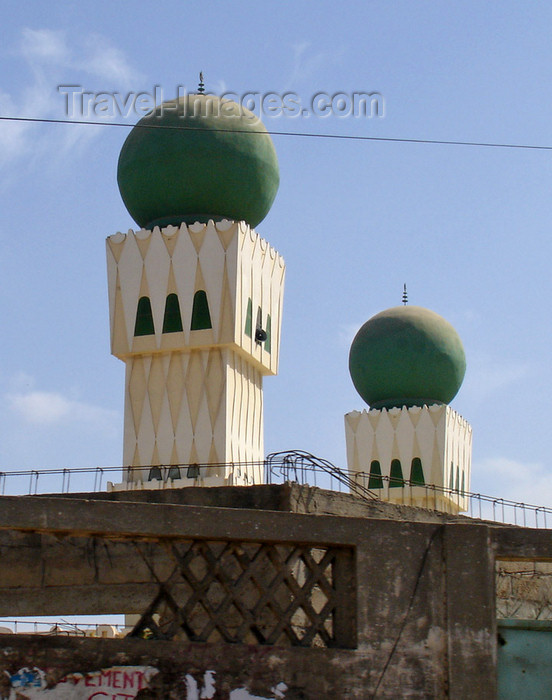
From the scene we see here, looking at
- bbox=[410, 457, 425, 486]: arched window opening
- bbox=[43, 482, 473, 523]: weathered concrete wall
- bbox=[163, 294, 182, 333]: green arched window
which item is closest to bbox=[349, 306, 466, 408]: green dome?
bbox=[410, 457, 425, 486]: arched window opening

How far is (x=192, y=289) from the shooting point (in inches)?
995

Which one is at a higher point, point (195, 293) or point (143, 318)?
point (195, 293)

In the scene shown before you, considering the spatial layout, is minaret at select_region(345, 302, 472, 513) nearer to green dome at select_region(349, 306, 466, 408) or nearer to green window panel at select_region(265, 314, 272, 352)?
green dome at select_region(349, 306, 466, 408)

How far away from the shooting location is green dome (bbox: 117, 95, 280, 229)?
25.4 m

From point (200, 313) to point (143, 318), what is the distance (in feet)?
4.65

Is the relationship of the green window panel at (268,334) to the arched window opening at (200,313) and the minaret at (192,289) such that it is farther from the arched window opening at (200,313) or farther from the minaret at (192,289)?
the arched window opening at (200,313)

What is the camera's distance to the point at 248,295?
2572 centimetres

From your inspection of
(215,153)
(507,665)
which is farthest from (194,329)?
(507,665)

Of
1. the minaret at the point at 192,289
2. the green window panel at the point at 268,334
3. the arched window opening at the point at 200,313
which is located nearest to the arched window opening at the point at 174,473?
the minaret at the point at 192,289

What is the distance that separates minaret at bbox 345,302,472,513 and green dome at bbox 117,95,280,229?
7.16 meters

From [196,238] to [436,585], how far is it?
17186 millimetres

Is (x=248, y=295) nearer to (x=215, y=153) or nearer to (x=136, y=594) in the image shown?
(x=215, y=153)

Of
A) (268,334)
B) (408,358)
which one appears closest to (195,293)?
(268,334)

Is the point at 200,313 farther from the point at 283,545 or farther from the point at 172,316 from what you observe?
the point at 283,545
